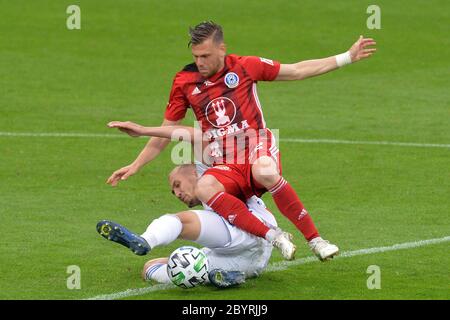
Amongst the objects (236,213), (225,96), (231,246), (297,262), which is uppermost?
(225,96)

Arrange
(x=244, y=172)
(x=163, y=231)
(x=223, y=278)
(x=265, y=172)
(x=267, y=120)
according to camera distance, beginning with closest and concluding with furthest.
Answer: (x=163, y=231) → (x=223, y=278) → (x=265, y=172) → (x=244, y=172) → (x=267, y=120)

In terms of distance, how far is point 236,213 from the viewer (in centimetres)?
1098

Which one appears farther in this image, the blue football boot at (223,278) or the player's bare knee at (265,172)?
the player's bare knee at (265,172)

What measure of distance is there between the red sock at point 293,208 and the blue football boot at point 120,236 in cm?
145

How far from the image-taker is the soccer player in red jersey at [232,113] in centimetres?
1122

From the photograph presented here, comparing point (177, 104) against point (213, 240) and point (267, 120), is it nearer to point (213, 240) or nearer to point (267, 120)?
point (213, 240)

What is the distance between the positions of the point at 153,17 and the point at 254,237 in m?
18.0

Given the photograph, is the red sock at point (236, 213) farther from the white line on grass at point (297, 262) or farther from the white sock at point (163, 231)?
→ the white line on grass at point (297, 262)

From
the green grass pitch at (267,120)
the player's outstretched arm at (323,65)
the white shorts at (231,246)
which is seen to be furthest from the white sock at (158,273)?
the player's outstretched arm at (323,65)

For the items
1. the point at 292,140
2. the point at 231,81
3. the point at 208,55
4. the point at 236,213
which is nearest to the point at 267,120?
the point at 292,140

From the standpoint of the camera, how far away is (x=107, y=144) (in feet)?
59.7

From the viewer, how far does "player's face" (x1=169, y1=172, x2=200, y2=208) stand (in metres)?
11.4

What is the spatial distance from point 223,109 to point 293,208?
1.20 m

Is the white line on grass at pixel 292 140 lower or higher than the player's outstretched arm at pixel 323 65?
lower
